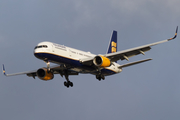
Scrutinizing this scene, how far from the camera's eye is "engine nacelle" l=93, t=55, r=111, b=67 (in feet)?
180

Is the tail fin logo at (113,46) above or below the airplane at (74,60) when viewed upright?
above

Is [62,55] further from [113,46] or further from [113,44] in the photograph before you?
[113,44]

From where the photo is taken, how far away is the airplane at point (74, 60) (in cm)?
5309

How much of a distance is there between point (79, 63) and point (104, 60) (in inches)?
151

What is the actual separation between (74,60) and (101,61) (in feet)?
13.2

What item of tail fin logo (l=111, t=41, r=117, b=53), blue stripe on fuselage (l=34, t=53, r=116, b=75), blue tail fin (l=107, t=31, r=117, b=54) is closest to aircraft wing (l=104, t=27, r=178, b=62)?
blue stripe on fuselage (l=34, t=53, r=116, b=75)

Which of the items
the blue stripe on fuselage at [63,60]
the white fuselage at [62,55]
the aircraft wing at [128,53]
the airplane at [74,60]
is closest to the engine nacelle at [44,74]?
the airplane at [74,60]

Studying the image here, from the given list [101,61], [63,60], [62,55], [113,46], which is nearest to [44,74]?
[63,60]

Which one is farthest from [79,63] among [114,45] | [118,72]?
[114,45]

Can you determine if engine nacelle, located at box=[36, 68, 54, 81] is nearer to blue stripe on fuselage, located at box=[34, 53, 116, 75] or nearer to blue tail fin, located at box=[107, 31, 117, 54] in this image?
blue stripe on fuselage, located at box=[34, 53, 116, 75]

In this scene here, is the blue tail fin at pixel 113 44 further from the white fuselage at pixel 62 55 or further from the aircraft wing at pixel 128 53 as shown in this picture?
the aircraft wing at pixel 128 53

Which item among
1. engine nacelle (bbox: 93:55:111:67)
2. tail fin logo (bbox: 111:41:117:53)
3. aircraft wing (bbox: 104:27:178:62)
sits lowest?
engine nacelle (bbox: 93:55:111:67)

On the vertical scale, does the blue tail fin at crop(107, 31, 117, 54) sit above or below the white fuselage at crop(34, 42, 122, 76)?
above

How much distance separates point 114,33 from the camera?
7450 centimetres
